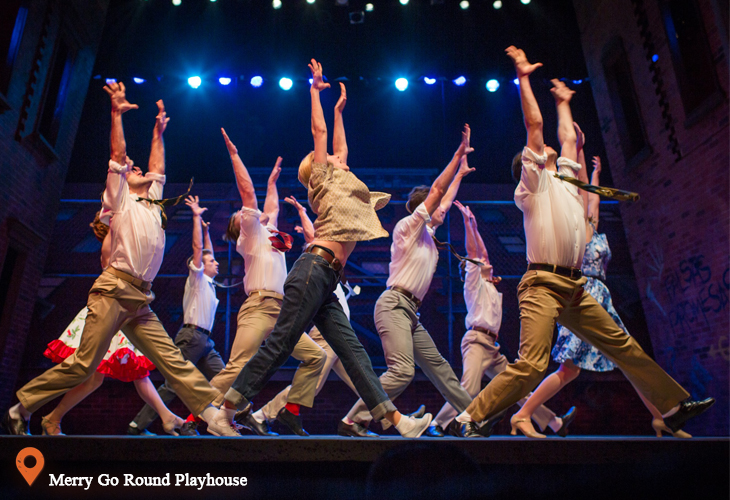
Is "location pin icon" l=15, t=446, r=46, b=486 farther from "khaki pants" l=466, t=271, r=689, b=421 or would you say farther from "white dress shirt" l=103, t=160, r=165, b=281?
"khaki pants" l=466, t=271, r=689, b=421

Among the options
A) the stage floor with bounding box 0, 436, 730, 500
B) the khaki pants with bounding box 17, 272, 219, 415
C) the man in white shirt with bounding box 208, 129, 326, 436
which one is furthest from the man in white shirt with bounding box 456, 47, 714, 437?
the khaki pants with bounding box 17, 272, 219, 415

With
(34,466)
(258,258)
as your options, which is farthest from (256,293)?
(34,466)

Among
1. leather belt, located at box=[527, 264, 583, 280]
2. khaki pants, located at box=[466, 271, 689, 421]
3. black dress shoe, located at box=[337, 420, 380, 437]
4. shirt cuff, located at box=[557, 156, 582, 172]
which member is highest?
shirt cuff, located at box=[557, 156, 582, 172]

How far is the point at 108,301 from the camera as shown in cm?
294

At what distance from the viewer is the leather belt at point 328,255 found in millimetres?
2705

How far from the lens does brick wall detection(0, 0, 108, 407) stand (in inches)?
224

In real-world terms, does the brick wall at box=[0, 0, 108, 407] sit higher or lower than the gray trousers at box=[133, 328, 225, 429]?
higher

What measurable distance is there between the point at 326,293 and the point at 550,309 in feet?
4.06

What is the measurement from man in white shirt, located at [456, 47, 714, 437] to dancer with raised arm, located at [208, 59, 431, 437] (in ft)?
1.83

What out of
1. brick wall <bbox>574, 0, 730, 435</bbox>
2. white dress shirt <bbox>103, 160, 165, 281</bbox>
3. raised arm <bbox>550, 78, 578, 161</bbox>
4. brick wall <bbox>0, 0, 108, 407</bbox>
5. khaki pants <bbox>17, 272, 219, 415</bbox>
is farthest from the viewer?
brick wall <bbox>0, 0, 108, 407</bbox>

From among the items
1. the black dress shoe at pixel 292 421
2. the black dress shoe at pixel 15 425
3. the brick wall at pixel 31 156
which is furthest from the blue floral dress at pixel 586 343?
the brick wall at pixel 31 156

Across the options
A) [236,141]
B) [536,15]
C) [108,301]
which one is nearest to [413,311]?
[108,301]

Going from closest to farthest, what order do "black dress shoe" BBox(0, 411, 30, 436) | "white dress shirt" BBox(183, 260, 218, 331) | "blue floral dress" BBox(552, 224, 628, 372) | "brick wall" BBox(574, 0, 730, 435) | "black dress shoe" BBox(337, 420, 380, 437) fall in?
"black dress shoe" BBox(0, 411, 30, 436) < "black dress shoe" BBox(337, 420, 380, 437) < "blue floral dress" BBox(552, 224, 628, 372) < "white dress shirt" BBox(183, 260, 218, 331) < "brick wall" BBox(574, 0, 730, 435)

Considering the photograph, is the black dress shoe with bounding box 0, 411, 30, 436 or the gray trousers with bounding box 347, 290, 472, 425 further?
the gray trousers with bounding box 347, 290, 472, 425
